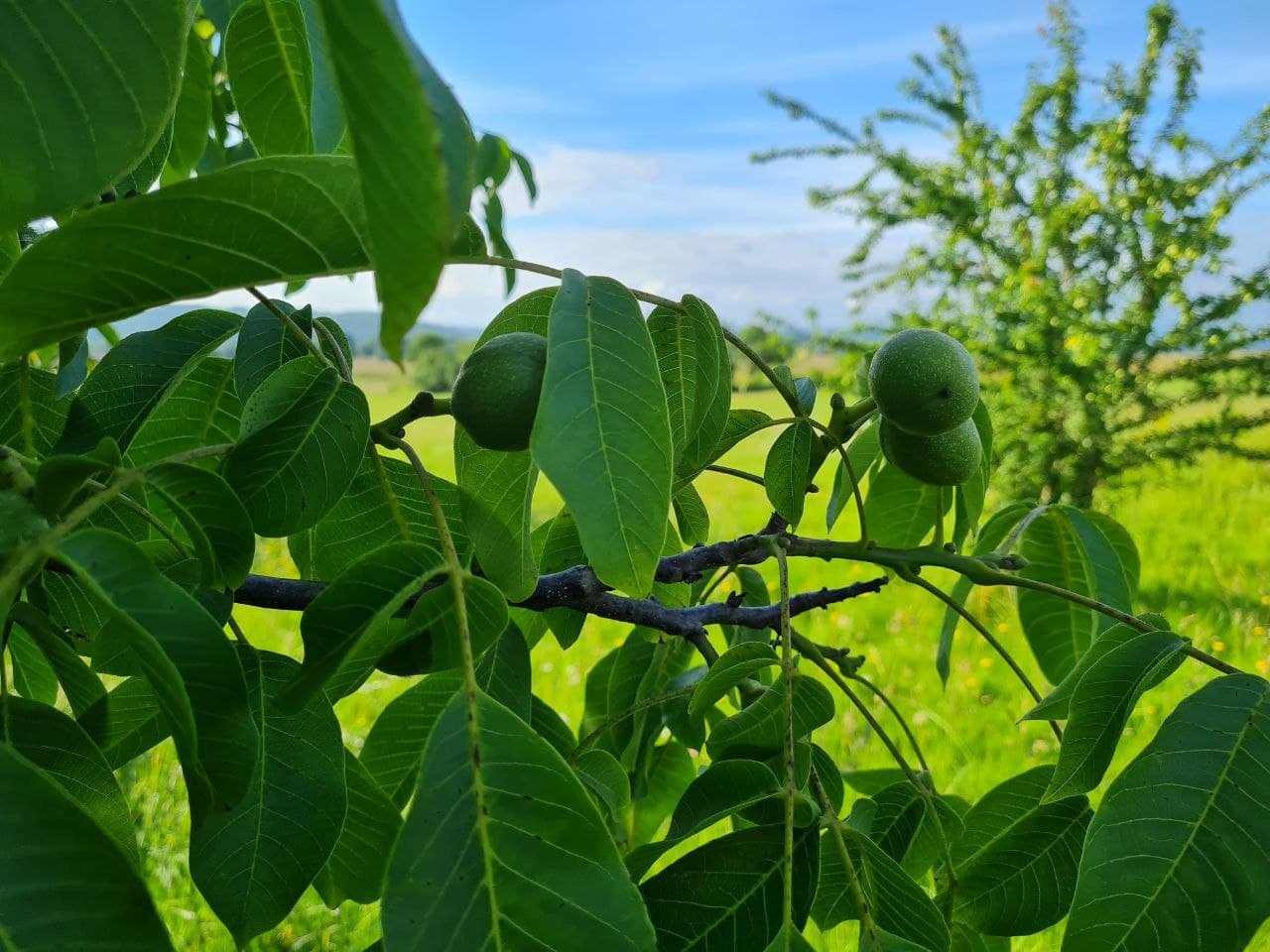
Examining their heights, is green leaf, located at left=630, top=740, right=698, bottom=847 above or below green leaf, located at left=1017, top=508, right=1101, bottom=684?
below

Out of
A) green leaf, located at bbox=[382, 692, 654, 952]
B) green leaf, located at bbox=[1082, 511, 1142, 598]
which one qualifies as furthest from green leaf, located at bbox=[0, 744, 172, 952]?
green leaf, located at bbox=[1082, 511, 1142, 598]

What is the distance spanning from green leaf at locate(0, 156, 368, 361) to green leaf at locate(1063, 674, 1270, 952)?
2.02ft

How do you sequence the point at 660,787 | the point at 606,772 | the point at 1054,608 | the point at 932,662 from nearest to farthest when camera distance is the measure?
the point at 606,772 < the point at 1054,608 < the point at 660,787 < the point at 932,662

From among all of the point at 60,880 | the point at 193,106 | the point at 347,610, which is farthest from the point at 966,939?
the point at 193,106

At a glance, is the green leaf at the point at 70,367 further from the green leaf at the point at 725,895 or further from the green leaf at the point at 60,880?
the green leaf at the point at 725,895

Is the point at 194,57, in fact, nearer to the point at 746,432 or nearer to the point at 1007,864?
the point at 746,432

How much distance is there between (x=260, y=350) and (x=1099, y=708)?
29.4 inches

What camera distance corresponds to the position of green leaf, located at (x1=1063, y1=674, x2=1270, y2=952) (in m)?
0.63

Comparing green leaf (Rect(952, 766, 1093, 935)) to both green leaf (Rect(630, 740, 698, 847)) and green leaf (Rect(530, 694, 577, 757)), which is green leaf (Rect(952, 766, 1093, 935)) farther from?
green leaf (Rect(630, 740, 698, 847))

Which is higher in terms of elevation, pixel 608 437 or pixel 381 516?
pixel 608 437

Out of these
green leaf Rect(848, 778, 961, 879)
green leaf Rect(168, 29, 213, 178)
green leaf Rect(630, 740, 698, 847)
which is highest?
green leaf Rect(168, 29, 213, 178)

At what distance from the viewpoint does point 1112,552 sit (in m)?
1.14

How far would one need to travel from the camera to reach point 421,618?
67cm

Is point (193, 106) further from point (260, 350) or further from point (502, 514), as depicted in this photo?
point (502, 514)
